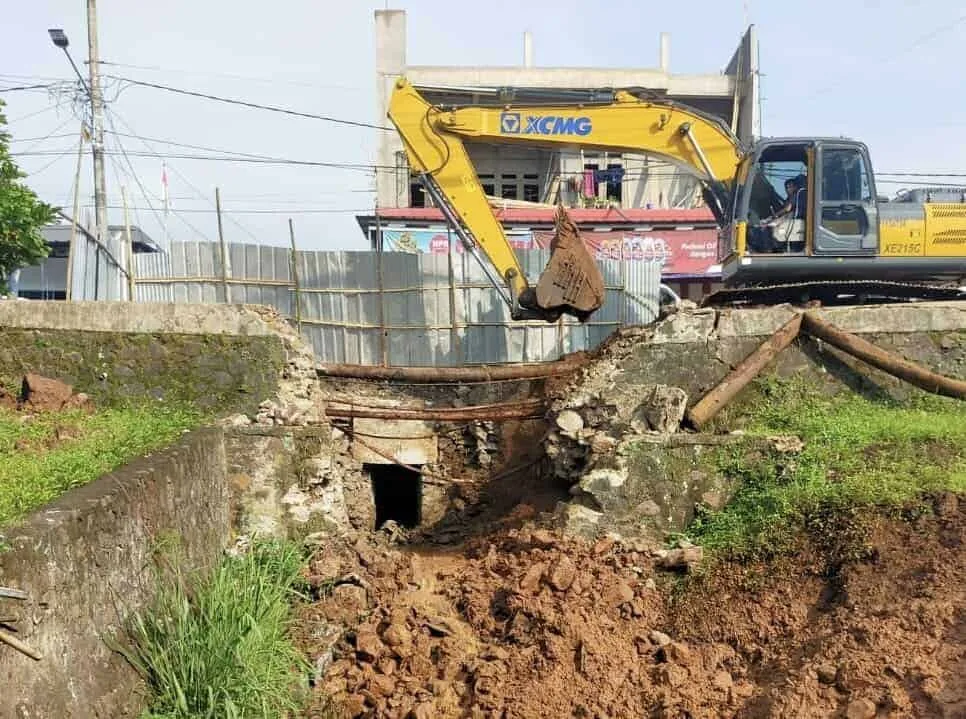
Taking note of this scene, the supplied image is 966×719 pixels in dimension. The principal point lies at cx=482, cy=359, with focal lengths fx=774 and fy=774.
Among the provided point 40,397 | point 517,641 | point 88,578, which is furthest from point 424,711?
point 40,397

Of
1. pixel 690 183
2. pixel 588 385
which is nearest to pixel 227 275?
pixel 588 385

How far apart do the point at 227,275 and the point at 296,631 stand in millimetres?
6502

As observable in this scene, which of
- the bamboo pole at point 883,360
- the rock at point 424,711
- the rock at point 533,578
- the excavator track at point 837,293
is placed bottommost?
the rock at point 424,711

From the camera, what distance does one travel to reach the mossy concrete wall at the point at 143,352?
7.28 m

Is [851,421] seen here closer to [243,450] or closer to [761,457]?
[761,457]

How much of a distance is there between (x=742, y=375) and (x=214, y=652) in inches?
204

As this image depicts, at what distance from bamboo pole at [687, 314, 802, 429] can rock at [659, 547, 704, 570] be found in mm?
1545

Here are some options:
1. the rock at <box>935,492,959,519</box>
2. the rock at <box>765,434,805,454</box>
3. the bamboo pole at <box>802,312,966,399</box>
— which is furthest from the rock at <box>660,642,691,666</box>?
the bamboo pole at <box>802,312,966,399</box>

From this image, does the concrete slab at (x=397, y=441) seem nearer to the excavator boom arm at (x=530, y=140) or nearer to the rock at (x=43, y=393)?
the excavator boom arm at (x=530, y=140)

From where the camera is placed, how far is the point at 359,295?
10625 millimetres

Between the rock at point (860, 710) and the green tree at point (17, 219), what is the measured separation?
23.2 feet

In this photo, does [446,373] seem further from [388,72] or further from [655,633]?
[388,72]

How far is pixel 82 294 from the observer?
33.6 feet

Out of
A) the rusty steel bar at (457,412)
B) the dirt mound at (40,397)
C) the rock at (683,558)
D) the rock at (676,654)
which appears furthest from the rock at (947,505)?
the dirt mound at (40,397)
